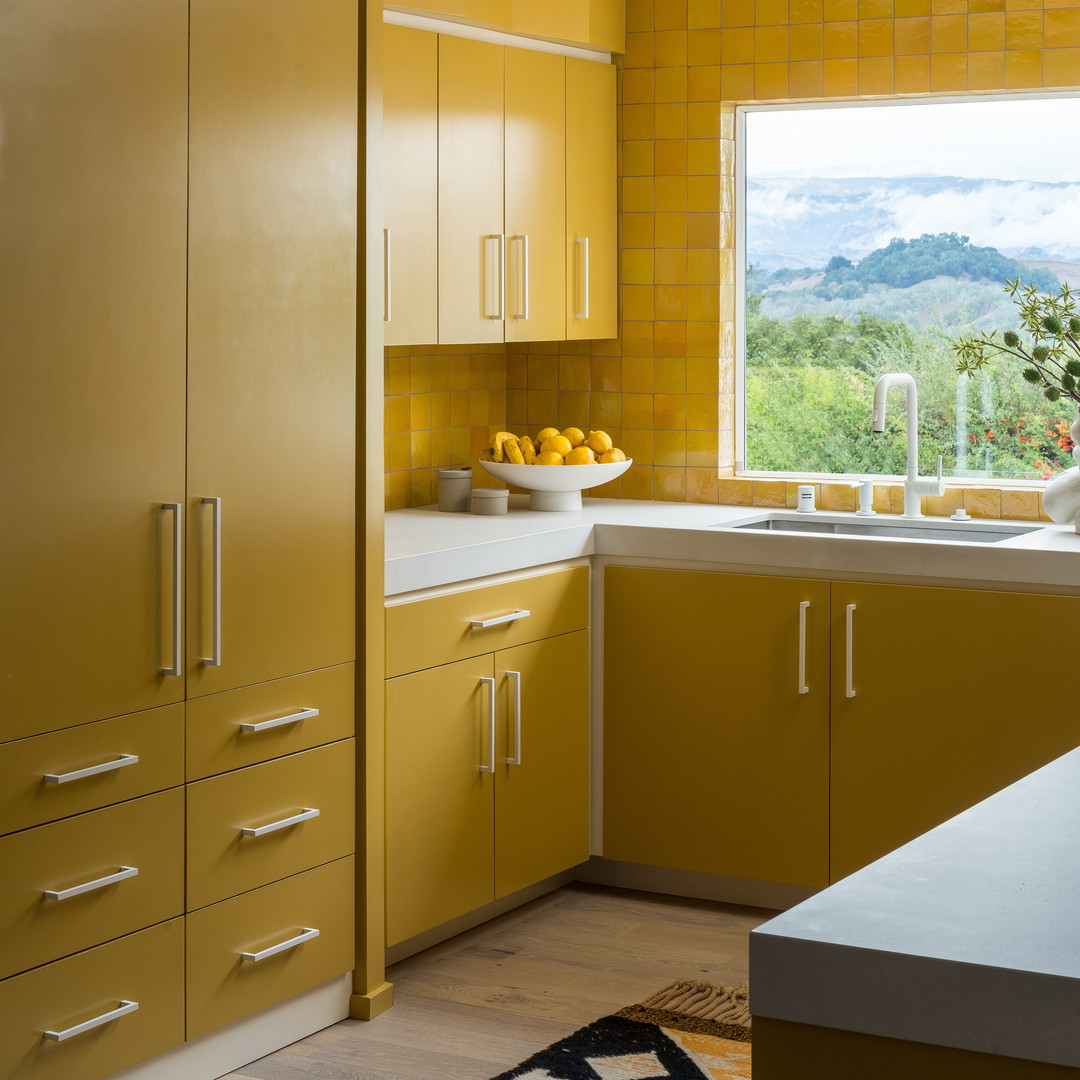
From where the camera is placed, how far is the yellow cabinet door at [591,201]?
4098 millimetres

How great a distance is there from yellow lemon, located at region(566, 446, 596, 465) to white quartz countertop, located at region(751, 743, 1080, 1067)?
2.92 metres

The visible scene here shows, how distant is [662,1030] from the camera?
9.82ft

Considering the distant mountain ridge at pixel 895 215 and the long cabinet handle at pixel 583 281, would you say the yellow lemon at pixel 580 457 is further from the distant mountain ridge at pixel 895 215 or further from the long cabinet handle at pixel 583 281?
the distant mountain ridge at pixel 895 215

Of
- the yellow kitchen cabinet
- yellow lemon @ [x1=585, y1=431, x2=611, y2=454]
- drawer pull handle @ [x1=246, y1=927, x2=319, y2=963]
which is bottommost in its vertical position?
drawer pull handle @ [x1=246, y1=927, x2=319, y2=963]

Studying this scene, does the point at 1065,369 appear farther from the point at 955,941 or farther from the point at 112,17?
the point at 955,941

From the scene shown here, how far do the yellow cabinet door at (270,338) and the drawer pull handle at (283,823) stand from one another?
26 centimetres

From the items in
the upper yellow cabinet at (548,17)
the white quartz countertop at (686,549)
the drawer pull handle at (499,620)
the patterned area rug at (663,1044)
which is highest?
the upper yellow cabinet at (548,17)

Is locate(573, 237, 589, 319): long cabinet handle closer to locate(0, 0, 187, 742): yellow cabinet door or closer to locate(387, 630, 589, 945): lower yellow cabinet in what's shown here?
locate(387, 630, 589, 945): lower yellow cabinet

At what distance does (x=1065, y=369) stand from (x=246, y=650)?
6.45 feet

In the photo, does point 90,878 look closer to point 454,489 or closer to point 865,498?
point 454,489

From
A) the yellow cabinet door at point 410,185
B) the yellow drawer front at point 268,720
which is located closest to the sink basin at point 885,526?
the yellow cabinet door at point 410,185

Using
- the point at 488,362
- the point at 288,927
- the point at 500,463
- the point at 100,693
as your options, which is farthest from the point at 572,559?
the point at 100,693

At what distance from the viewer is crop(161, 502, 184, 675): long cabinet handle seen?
248 cm

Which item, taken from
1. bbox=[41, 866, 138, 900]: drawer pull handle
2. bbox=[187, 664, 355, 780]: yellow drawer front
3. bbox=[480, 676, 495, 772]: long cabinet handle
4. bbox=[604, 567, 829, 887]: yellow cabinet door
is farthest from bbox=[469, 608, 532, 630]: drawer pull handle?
bbox=[41, 866, 138, 900]: drawer pull handle
